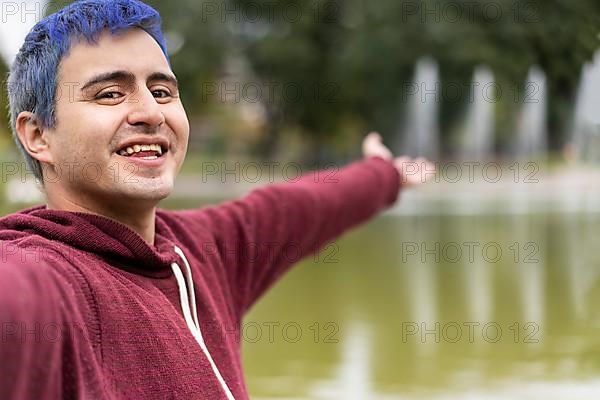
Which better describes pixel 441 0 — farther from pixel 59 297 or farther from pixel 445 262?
pixel 59 297

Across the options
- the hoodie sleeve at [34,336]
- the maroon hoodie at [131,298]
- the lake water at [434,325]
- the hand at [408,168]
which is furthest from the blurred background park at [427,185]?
the hoodie sleeve at [34,336]

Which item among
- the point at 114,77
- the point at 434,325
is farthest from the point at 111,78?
the point at 434,325

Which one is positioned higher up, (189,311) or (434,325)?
(189,311)

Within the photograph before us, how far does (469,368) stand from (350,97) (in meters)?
20.3

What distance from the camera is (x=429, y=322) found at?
476 cm

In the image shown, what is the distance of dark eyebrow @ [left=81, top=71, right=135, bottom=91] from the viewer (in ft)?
4.16

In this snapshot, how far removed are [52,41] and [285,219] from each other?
806 mm

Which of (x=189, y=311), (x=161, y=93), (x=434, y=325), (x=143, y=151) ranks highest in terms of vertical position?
(x=161, y=93)

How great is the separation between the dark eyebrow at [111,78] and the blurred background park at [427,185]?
1.45 metres

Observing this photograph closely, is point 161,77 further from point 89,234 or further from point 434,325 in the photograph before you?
point 434,325

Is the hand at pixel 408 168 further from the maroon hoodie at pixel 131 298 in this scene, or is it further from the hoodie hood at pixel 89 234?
the hoodie hood at pixel 89 234

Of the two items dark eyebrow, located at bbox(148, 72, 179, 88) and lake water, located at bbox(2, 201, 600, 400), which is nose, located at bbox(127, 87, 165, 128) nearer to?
dark eyebrow, located at bbox(148, 72, 179, 88)

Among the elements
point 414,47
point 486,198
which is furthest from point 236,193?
point 414,47

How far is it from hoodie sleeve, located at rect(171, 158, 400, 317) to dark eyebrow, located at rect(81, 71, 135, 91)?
0.47 m
